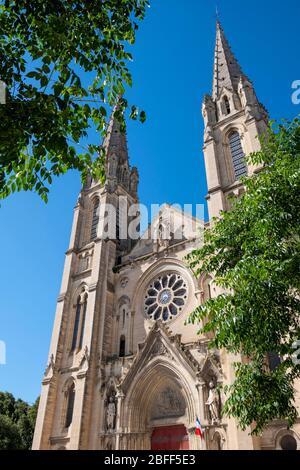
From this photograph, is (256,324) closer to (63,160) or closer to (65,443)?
(63,160)

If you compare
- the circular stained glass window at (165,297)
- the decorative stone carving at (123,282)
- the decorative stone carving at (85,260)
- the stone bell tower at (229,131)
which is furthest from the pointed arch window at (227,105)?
the decorative stone carving at (85,260)

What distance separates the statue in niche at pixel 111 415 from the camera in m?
18.1

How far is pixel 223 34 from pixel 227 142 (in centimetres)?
1682

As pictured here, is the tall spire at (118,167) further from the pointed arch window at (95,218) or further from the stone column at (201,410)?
the stone column at (201,410)

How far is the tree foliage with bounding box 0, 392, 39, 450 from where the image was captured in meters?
28.0

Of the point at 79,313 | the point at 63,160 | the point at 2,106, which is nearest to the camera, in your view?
the point at 2,106

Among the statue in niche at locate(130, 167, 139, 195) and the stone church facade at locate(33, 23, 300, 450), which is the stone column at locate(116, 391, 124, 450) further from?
the statue in niche at locate(130, 167, 139, 195)

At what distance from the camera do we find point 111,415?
1836 centimetres

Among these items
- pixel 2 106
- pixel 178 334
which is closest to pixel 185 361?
pixel 178 334

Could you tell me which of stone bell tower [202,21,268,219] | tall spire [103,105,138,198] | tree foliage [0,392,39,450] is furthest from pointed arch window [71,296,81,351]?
tree foliage [0,392,39,450]

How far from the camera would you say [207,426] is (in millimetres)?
15320

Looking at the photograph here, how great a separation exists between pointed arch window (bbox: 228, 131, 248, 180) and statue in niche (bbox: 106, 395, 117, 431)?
15.0 m

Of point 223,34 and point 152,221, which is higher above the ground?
point 223,34

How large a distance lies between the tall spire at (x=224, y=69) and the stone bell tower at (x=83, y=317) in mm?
10401
